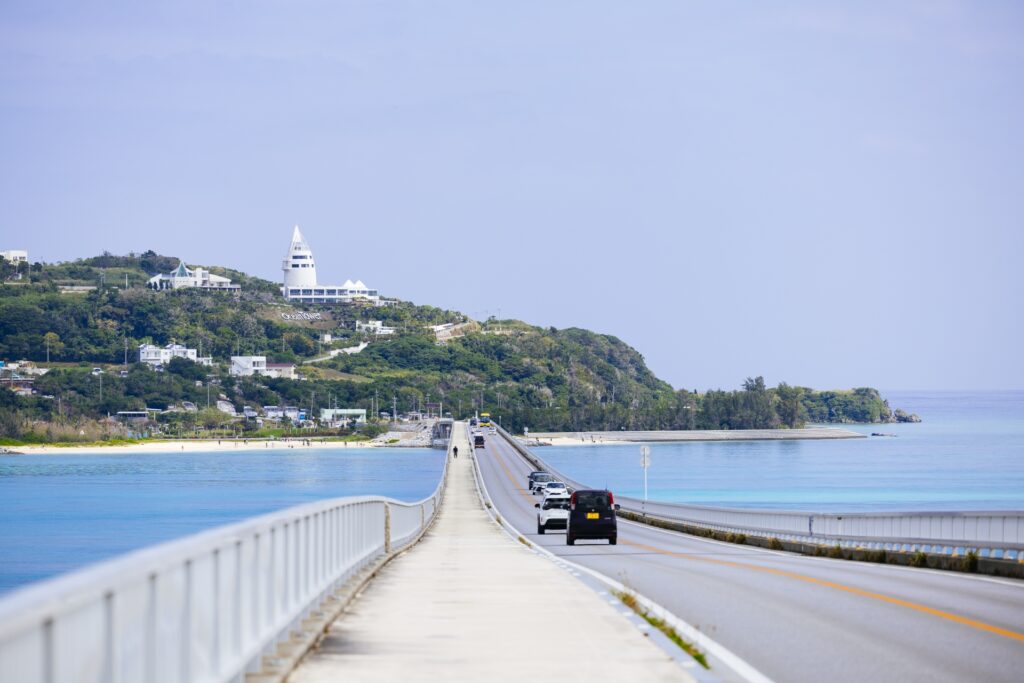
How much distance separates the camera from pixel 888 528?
3444 centimetres

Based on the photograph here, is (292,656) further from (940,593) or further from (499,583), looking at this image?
(940,593)

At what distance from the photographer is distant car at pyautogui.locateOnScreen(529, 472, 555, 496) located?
87.8 m

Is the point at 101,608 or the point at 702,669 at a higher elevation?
the point at 101,608

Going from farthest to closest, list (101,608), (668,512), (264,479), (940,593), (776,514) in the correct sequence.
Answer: (264,479) < (668,512) < (776,514) < (940,593) < (101,608)

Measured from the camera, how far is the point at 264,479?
170 m

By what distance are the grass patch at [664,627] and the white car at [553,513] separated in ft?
105

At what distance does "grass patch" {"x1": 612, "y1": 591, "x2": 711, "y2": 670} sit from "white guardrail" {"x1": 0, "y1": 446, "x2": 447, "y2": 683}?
363 centimetres

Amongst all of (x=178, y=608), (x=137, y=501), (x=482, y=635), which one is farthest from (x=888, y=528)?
(x=137, y=501)

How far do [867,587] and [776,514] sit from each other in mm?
23833

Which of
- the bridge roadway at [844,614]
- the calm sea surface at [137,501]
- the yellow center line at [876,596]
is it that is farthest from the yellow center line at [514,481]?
the bridge roadway at [844,614]

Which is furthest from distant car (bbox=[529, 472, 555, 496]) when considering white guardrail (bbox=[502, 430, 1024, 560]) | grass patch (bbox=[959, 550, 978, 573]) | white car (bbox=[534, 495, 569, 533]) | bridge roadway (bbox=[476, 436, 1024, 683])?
grass patch (bbox=[959, 550, 978, 573])

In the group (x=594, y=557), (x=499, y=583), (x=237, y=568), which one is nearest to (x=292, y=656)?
(x=237, y=568)

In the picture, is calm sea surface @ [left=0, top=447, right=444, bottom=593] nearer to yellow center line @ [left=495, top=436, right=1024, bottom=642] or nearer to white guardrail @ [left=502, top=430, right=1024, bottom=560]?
white guardrail @ [left=502, top=430, right=1024, bottom=560]

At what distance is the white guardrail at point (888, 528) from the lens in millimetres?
25172
